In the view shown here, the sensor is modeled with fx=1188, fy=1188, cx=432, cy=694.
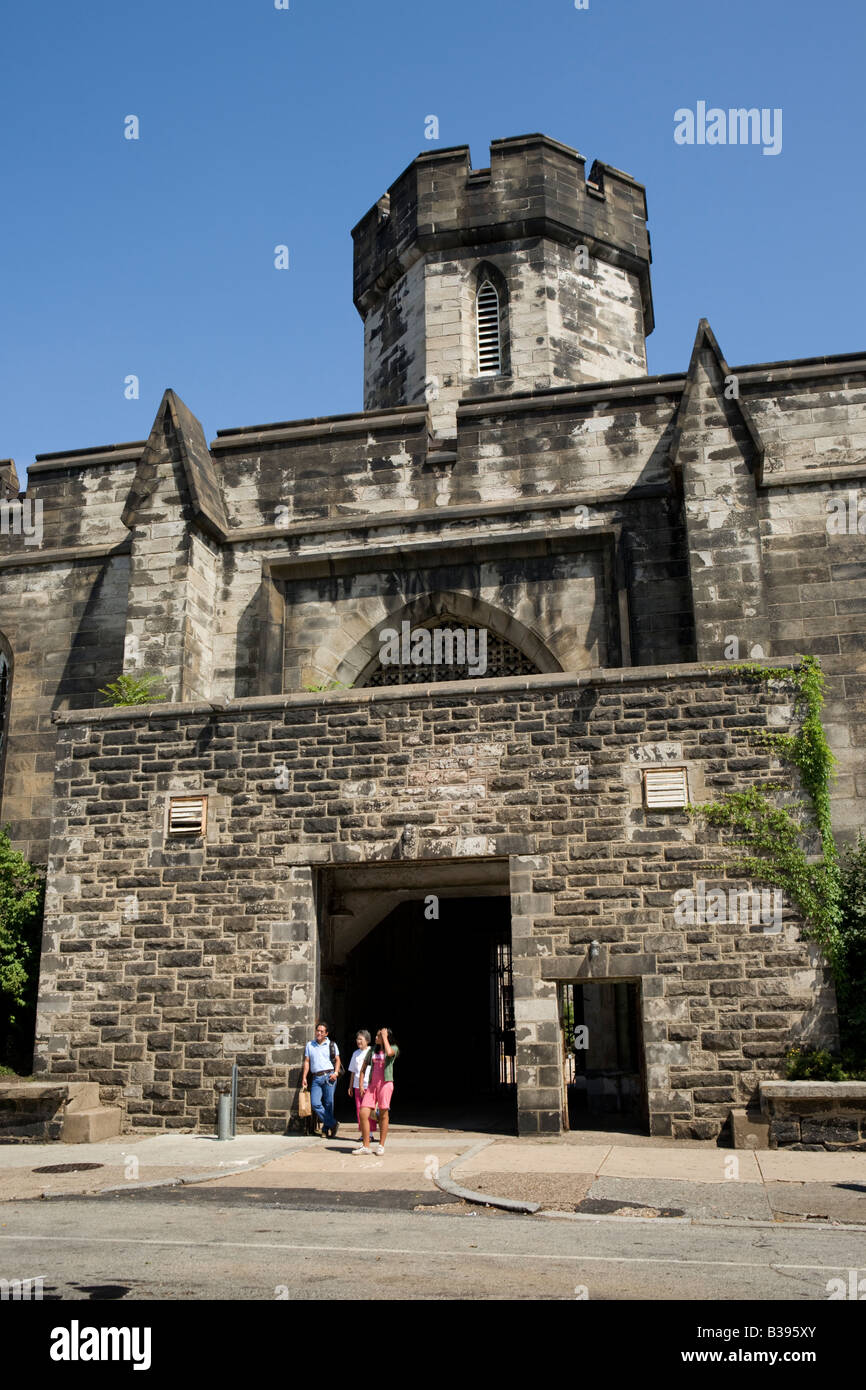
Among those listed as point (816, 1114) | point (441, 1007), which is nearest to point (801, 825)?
point (816, 1114)

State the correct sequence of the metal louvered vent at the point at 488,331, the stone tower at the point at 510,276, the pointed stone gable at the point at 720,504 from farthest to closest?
the metal louvered vent at the point at 488,331, the stone tower at the point at 510,276, the pointed stone gable at the point at 720,504

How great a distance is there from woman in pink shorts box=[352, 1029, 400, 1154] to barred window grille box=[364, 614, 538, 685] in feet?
18.2

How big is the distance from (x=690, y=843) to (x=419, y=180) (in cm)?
1504

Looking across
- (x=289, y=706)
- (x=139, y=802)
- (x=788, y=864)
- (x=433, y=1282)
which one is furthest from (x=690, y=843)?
(x=433, y=1282)

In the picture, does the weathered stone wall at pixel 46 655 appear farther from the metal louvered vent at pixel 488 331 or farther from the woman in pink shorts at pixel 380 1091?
the metal louvered vent at pixel 488 331

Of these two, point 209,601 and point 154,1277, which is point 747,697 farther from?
point 154,1277

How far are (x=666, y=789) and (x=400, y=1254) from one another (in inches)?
269

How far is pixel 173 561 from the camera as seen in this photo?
50.6ft

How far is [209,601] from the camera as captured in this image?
52.7 feet

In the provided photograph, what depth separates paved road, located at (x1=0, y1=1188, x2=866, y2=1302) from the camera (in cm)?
532

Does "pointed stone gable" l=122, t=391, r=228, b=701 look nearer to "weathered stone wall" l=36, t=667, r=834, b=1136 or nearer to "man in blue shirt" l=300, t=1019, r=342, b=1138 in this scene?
"weathered stone wall" l=36, t=667, r=834, b=1136

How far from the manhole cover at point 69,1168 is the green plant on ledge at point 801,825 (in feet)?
21.5

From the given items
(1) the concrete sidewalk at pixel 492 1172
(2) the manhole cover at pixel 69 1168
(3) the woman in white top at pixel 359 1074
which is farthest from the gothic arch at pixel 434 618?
(2) the manhole cover at pixel 69 1168

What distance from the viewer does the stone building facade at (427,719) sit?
39.7 feet
